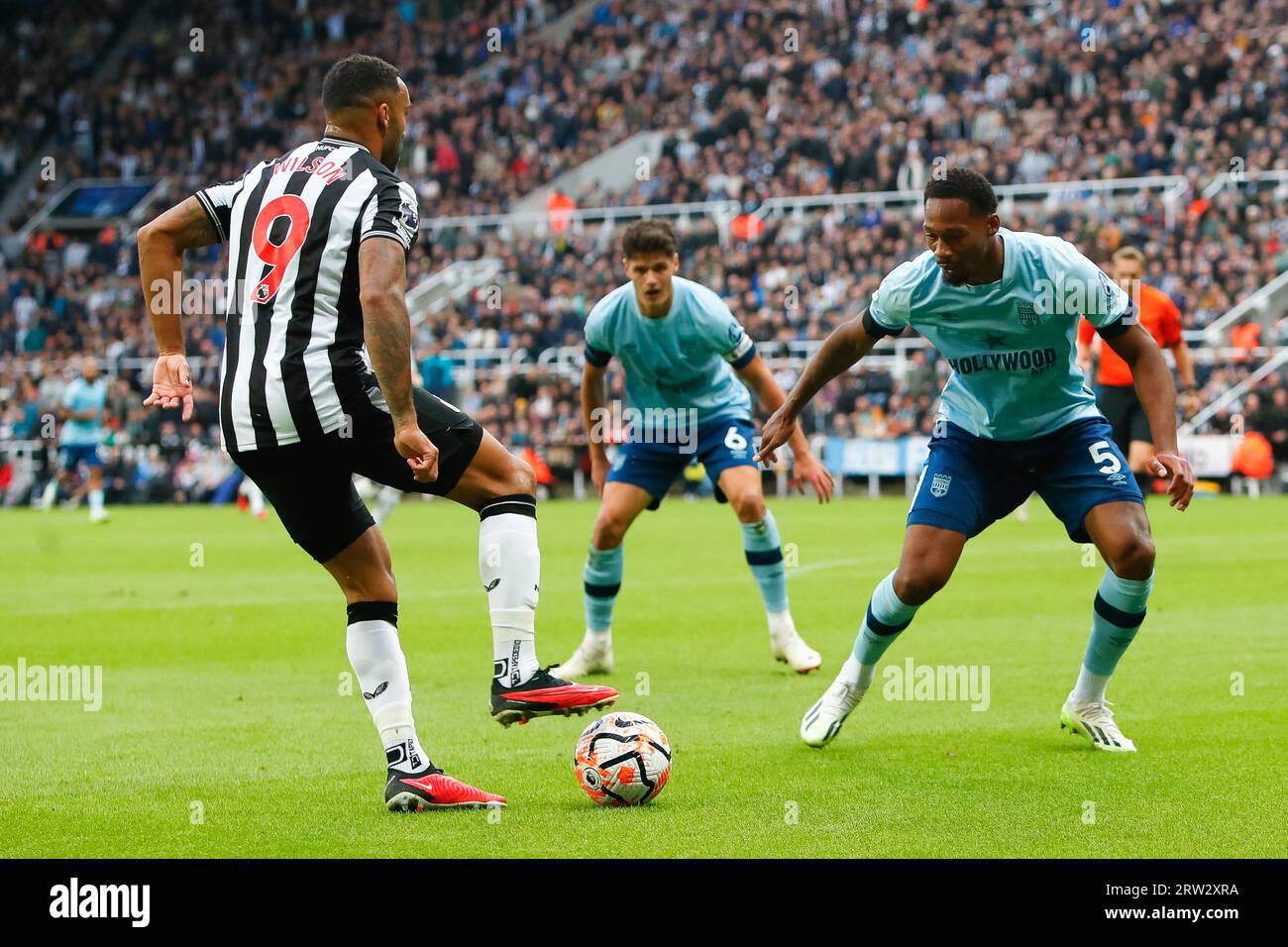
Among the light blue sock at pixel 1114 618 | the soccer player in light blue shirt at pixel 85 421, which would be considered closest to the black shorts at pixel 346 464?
the light blue sock at pixel 1114 618

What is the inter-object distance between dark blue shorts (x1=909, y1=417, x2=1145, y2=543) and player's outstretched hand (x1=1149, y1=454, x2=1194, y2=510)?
48cm

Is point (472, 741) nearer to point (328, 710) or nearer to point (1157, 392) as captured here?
point (328, 710)

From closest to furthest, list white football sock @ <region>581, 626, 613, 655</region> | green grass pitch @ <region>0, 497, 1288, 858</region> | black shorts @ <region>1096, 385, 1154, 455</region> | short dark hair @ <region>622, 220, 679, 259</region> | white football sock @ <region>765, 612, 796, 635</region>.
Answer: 1. green grass pitch @ <region>0, 497, 1288, 858</region>
2. short dark hair @ <region>622, 220, 679, 259</region>
3. white football sock @ <region>581, 626, 613, 655</region>
4. white football sock @ <region>765, 612, 796, 635</region>
5. black shorts @ <region>1096, 385, 1154, 455</region>

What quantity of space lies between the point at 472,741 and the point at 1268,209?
27.0 m

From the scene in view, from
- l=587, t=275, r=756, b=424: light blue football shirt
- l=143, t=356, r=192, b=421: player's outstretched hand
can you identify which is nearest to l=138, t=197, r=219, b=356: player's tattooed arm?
A: l=143, t=356, r=192, b=421: player's outstretched hand

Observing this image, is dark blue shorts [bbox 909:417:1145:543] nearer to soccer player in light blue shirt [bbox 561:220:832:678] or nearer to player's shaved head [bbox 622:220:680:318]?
soccer player in light blue shirt [bbox 561:220:832:678]

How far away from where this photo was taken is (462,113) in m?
43.4

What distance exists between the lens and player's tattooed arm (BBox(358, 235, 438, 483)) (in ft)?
17.6

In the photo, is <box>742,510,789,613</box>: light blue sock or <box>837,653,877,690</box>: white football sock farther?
<box>742,510,789,613</box>: light blue sock

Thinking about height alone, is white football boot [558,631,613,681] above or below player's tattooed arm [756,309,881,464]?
below
